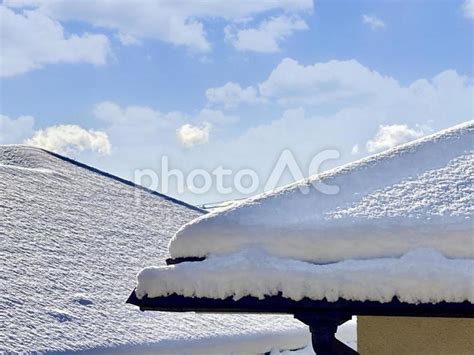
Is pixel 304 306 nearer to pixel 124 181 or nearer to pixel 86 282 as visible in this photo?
pixel 86 282

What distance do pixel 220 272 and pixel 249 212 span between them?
24 cm

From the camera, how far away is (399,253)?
6.64 feet

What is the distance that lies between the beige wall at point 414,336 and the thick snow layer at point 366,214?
439mm

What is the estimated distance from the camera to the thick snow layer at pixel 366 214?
205cm

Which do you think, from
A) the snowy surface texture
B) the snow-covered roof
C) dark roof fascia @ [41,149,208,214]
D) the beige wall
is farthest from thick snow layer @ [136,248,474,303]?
dark roof fascia @ [41,149,208,214]

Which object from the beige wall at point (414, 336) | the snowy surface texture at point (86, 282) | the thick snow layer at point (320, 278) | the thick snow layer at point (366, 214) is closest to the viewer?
the thick snow layer at point (320, 278)

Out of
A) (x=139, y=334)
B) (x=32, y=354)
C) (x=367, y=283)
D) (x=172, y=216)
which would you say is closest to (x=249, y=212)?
(x=367, y=283)

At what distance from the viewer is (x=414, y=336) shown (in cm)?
242

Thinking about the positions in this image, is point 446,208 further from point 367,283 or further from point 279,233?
point 279,233

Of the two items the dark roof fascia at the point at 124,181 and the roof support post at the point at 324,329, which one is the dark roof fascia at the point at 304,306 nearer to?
the roof support post at the point at 324,329

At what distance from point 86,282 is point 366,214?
3.72 meters

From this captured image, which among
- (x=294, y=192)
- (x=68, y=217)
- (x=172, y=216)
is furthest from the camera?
(x=172, y=216)

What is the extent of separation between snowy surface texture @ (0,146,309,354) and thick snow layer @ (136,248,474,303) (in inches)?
81.6

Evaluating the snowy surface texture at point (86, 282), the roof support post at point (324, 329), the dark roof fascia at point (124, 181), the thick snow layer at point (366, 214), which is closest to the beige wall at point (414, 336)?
the roof support post at point (324, 329)
